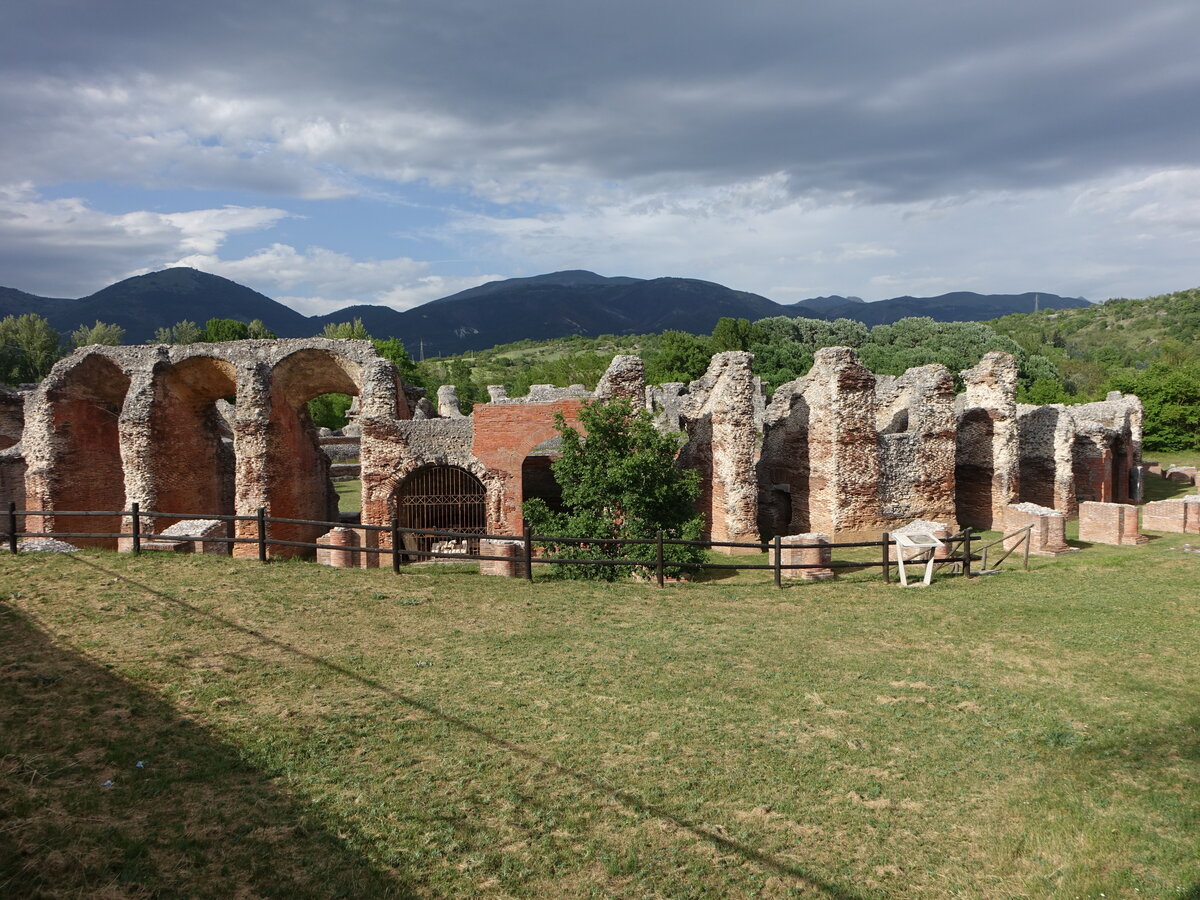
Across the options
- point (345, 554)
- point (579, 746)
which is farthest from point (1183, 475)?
point (579, 746)

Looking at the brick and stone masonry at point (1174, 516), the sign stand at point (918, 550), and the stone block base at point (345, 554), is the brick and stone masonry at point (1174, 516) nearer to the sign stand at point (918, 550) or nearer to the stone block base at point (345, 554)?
the sign stand at point (918, 550)

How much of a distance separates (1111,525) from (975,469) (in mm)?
4547

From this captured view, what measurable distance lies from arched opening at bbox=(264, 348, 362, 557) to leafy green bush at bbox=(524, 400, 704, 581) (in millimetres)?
7901

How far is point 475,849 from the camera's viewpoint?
5.25 m

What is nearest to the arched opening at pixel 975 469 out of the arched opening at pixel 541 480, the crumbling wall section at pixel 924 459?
the crumbling wall section at pixel 924 459

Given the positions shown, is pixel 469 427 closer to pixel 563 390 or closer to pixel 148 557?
pixel 148 557

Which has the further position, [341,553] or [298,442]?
[298,442]

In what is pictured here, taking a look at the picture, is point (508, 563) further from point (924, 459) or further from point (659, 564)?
point (924, 459)

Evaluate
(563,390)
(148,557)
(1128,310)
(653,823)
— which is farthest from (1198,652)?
(1128,310)

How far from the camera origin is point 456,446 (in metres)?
18.5

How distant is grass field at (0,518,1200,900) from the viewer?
5.09 meters

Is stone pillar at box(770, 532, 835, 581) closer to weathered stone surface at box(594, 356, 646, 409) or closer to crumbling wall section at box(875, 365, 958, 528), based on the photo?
weathered stone surface at box(594, 356, 646, 409)

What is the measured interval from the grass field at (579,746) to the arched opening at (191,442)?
8568 mm

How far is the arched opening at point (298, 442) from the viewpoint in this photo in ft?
64.6
